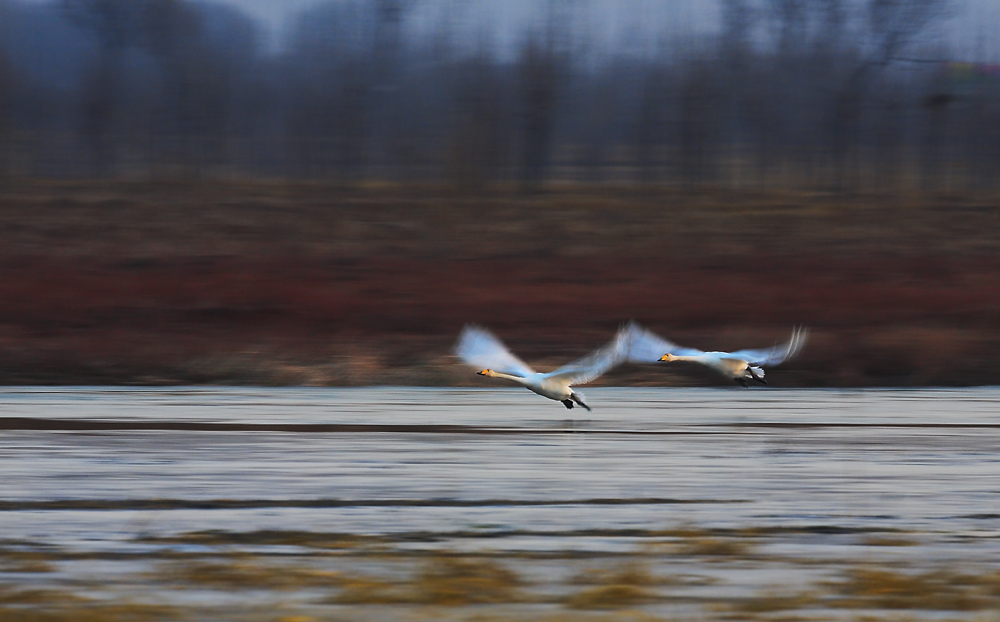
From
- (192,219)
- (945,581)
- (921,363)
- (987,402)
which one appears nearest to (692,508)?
(945,581)

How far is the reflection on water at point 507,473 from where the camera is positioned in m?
7.94

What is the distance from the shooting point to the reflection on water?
26.0ft

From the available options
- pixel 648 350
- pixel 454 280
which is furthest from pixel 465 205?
pixel 648 350

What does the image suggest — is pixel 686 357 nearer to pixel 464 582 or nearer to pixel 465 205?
pixel 464 582

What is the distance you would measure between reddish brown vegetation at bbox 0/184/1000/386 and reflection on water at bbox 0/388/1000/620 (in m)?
2.54

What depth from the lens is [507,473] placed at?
32.7 feet

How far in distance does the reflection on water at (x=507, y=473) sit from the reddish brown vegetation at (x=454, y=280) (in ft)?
8.34

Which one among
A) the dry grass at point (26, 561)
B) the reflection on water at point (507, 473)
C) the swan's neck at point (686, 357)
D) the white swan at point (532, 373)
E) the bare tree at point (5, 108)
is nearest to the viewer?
the dry grass at point (26, 561)

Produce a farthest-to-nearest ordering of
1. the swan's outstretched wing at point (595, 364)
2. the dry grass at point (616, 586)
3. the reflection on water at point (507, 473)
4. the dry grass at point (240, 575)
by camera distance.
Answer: the swan's outstretched wing at point (595, 364)
the reflection on water at point (507, 473)
the dry grass at point (240, 575)
the dry grass at point (616, 586)

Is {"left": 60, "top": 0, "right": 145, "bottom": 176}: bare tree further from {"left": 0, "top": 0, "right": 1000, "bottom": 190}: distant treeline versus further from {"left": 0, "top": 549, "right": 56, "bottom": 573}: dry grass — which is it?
{"left": 0, "top": 549, "right": 56, "bottom": 573}: dry grass

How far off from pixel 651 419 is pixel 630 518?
4792 mm

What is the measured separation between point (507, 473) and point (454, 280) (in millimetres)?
13821

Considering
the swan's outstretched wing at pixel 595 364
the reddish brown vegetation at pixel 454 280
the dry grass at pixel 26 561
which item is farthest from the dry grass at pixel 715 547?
the reddish brown vegetation at pixel 454 280

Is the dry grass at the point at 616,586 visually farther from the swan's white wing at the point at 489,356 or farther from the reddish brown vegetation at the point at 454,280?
the reddish brown vegetation at the point at 454,280
